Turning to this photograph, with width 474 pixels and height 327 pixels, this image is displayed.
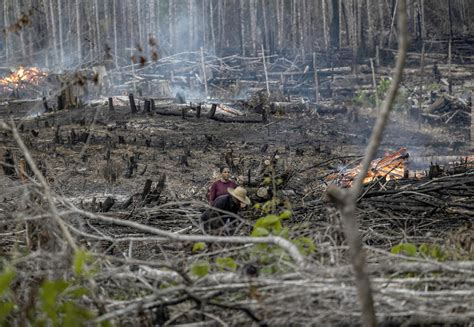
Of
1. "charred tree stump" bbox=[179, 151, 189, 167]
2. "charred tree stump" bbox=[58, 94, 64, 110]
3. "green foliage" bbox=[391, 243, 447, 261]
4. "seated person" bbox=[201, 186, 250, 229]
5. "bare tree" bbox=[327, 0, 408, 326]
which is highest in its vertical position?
"bare tree" bbox=[327, 0, 408, 326]

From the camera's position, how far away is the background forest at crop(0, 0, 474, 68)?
36.0 m

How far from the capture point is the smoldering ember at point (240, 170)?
15.4 feet

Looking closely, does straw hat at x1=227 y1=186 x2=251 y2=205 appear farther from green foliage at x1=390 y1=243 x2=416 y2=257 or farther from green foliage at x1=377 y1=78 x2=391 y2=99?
green foliage at x1=377 y1=78 x2=391 y2=99

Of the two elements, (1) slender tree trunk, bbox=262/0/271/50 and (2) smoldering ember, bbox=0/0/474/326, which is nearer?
(2) smoldering ember, bbox=0/0/474/326

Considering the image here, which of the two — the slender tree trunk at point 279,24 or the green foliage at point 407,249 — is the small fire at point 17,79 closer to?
the slender tree trunk at point 279,24

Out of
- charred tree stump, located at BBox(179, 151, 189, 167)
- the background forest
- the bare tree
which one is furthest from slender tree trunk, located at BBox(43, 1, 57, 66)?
the bare tree

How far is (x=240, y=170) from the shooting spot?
49.0 ft

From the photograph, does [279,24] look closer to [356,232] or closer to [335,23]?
[335,23]

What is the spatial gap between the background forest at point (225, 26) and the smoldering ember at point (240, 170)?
178 millimetres

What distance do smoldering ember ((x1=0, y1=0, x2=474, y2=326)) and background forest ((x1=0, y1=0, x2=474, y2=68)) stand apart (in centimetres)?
18

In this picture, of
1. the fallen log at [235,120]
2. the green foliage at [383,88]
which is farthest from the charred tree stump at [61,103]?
the green foliage at [383,88]

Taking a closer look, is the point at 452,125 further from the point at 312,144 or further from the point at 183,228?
the point at 183,228

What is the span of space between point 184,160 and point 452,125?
1010 cm

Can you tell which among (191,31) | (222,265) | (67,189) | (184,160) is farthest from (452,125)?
(191,31)
